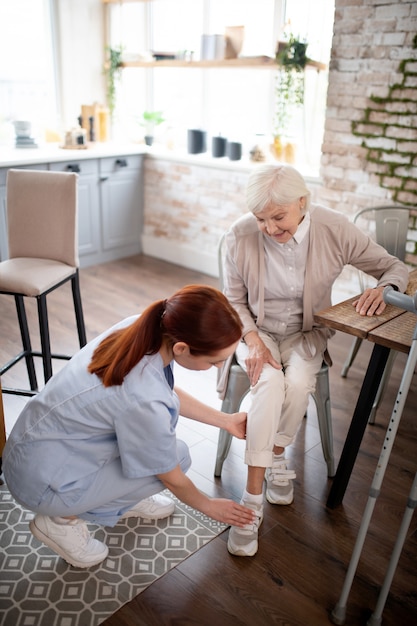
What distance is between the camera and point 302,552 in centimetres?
177

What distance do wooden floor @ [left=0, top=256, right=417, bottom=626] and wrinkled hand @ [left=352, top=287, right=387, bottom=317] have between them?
2.36 feet

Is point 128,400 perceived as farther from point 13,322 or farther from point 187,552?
point 13,322

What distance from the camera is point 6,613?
4.99ft

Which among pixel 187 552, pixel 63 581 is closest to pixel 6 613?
pixel 63 581

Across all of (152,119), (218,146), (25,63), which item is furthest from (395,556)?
(25,63)

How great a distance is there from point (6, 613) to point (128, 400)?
72cm

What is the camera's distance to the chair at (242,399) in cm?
195

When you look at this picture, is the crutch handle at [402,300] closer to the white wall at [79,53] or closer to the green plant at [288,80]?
the green plant at [288,80]

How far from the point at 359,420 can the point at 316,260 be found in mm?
568

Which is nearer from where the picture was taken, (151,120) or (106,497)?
(106,497)

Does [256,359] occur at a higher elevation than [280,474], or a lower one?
higher

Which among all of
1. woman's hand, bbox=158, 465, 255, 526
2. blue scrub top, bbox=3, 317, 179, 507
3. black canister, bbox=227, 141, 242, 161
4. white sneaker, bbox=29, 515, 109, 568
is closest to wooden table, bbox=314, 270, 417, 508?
woman's hand, bbox=158, 465, 255, 526

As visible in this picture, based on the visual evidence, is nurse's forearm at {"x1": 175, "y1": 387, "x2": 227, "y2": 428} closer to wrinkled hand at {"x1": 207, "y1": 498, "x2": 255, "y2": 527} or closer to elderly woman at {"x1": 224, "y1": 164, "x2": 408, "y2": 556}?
elderly woman at {"x1": 224, "y1": 164, "x2": 408, "y2": 556}

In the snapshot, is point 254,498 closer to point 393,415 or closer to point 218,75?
point 393,415
